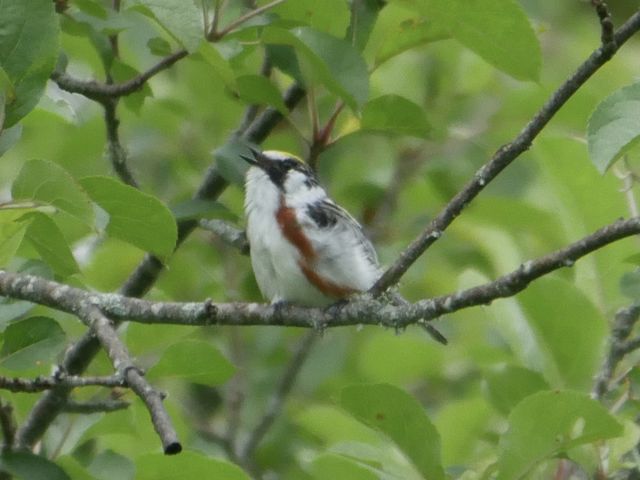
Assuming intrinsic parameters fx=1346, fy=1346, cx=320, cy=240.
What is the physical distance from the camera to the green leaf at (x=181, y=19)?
11.3ft

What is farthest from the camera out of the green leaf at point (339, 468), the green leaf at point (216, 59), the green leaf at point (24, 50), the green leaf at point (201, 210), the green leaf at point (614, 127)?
the green leaf at point (201, 210)

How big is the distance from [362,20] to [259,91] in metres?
0.39

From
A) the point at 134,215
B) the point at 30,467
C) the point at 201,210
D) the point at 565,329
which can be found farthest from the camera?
the point at 201,210

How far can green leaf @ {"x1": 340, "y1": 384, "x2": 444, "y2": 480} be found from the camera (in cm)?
374

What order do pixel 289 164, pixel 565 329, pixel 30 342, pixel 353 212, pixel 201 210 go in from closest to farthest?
pixel 30 342 < pixel 565 329 < pixel 201 210 < pixel 289 164 < pixel 353 212

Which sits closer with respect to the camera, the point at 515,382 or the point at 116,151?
the point at 515,382

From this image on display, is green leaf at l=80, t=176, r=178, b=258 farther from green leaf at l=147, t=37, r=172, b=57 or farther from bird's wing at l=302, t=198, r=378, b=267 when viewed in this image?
bird's wing at l=302, t=198, r=378, b=267

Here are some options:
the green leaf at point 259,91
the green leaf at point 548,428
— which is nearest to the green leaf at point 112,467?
the green leaf at point 548,428

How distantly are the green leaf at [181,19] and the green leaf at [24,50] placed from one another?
267 mm

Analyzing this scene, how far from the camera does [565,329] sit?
418 cm

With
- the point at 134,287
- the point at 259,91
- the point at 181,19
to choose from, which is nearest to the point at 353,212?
the point at 134,287

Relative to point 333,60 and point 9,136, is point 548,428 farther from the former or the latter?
point 9,136

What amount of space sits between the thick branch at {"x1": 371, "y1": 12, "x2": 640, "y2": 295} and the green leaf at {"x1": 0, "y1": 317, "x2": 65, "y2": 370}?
0.88m

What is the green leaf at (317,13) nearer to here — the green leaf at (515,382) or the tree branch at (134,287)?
the tree branch at (134,287)
